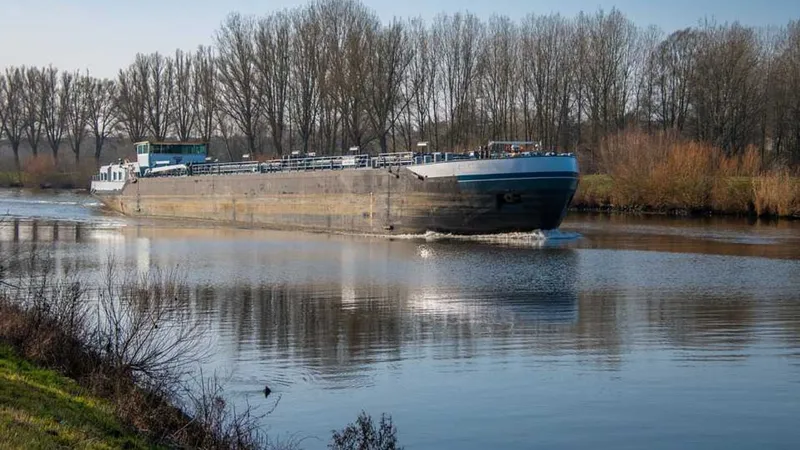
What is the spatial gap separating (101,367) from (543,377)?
18.4ft

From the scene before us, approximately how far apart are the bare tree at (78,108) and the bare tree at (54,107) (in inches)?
12.3

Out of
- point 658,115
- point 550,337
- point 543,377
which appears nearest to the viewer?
point 543,377

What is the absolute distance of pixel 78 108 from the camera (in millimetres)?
88438

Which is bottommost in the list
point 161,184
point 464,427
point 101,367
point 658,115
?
point 464,427

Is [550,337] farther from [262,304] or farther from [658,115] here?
[658,115]

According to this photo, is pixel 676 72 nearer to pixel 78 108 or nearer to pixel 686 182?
pixel 686 182

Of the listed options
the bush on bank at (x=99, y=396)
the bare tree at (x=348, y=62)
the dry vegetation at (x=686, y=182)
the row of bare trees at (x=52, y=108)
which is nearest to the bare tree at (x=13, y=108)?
the row of bare trees at (x=52, y=108)

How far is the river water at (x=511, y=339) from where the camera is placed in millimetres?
9406

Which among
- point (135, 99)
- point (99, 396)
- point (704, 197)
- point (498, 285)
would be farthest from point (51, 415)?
point (135, 99)

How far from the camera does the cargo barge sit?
98.8 feet

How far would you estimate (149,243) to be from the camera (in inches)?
1232

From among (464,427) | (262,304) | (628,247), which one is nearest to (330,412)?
(464,427)

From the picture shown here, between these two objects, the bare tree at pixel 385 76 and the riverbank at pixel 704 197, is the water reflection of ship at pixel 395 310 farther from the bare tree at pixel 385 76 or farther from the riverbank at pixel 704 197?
the bare tree at pixel 385 76

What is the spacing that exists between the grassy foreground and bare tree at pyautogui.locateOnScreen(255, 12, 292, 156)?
52.7 meters
